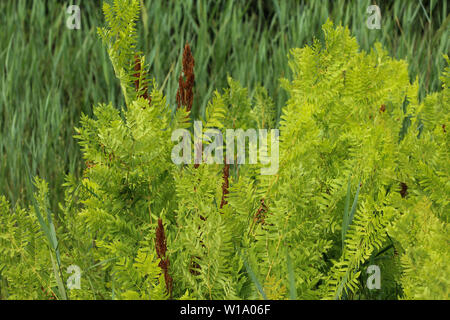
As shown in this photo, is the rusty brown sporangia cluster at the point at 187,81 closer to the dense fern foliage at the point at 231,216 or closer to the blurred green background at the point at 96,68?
the dense fern foliage at the point at 231,216

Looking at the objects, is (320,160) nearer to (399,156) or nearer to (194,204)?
(399,156)

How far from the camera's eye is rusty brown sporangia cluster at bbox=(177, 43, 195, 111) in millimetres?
851

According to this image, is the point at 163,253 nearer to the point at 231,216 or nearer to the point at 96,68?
the point at 231,216

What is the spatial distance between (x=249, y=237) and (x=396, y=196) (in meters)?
0.31

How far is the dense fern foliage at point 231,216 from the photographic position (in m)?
0.82

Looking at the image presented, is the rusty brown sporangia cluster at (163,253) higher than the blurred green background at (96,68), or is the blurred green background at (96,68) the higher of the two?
the blurred green background at (96,68)

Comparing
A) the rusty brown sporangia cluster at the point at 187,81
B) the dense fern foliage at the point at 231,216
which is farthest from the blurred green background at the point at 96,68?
the rusty brown sporangia cluster at the point at 187,81

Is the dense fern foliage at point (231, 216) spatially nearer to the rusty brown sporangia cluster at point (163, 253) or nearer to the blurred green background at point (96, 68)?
the rusty brown sporangia cluster at point (163, 253)

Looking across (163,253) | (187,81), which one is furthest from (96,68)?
(163,253)

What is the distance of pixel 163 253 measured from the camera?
0.80 m

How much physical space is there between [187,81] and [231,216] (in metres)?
0.25

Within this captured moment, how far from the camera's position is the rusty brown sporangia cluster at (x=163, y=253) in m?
0.78

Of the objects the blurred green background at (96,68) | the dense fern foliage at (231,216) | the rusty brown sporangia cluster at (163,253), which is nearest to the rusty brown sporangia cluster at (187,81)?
the dense fern foliage at (231,216)

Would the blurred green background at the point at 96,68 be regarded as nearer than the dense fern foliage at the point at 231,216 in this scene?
No
